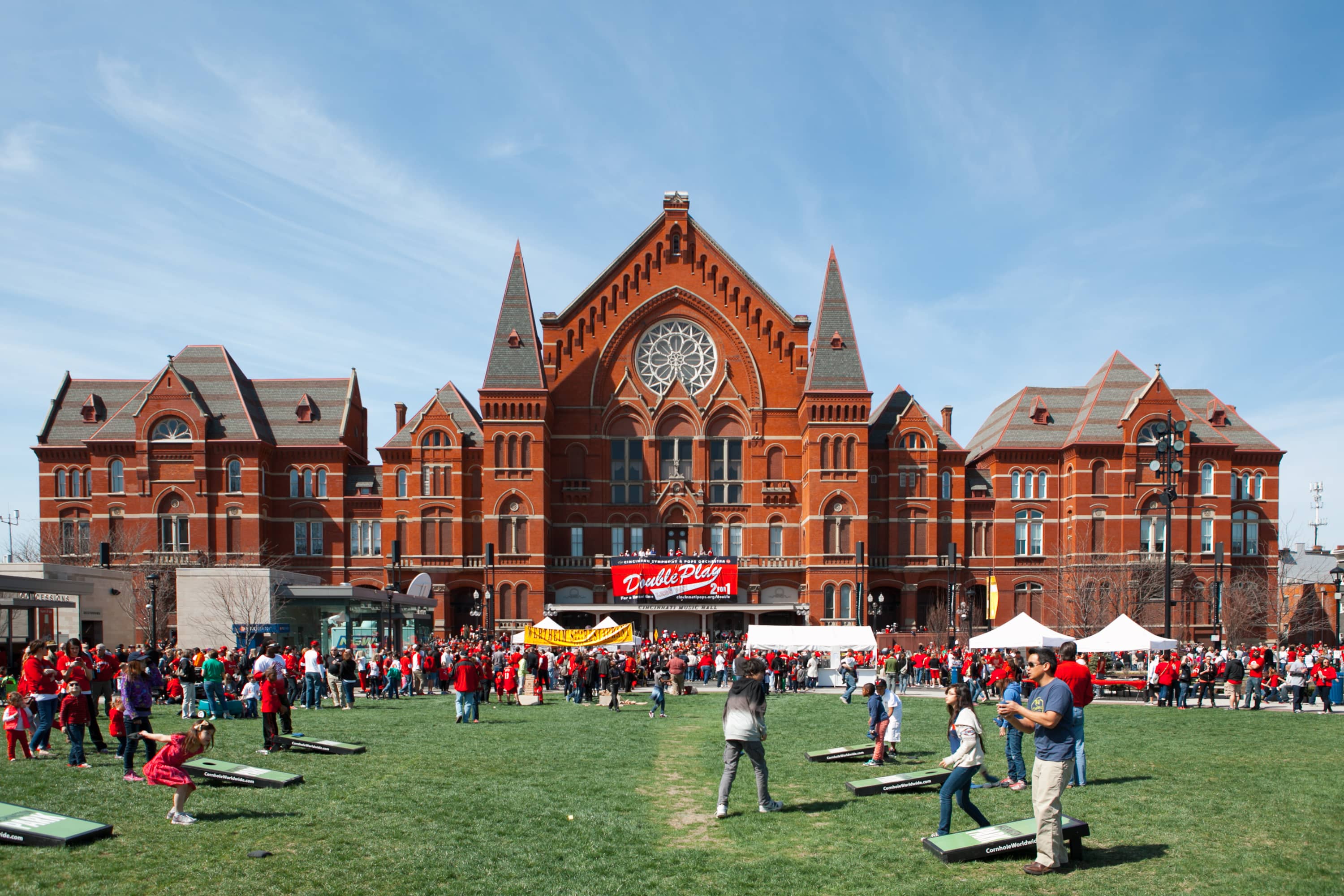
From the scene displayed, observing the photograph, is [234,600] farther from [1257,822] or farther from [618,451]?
[1257,822]

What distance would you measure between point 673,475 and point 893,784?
51004 millimetres

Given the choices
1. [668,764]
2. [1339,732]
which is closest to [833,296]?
[1339,732]

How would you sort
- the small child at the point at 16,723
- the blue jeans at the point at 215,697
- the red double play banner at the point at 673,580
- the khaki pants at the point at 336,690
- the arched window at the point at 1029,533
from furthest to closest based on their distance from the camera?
the arched window at the point at 1029,533 < the red double play banner at the point at 673,580 < the khaki pants at the point at 336,690 < the blue jeans at the point at 215,697 < the small child at the point at 16,723

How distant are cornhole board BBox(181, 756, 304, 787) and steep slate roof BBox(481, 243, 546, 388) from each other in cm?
4902

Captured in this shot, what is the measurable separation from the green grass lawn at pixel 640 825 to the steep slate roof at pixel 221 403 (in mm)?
48657

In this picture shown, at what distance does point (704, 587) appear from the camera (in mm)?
59875

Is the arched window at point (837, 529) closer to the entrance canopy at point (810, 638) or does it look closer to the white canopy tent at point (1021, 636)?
the entrance canopy at point (810, 638)

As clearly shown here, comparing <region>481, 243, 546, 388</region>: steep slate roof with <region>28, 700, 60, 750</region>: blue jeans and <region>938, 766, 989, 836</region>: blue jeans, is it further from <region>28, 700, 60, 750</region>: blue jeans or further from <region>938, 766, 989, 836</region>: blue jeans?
<region>938, 766, 989, 836</region>: blue jeans

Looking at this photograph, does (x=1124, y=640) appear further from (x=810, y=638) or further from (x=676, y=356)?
(x=676, y=356)

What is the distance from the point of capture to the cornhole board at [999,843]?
413 inches

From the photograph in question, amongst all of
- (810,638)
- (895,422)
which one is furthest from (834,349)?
(810,638)

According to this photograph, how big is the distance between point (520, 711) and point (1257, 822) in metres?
20.0

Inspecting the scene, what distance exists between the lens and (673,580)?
5988 centimetres

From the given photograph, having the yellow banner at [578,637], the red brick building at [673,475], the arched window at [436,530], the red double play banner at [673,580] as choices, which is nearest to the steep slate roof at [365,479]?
the red brick building at [673,475]
